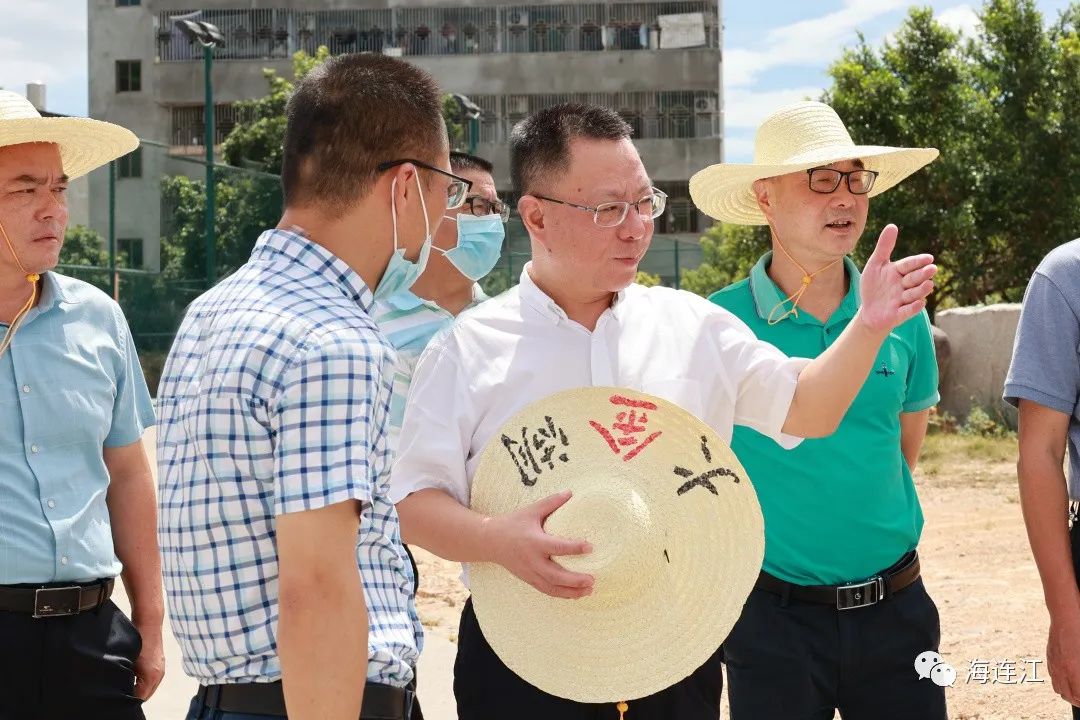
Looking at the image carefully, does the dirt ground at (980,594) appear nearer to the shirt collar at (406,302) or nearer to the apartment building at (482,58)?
the shirt collar at (406,302)

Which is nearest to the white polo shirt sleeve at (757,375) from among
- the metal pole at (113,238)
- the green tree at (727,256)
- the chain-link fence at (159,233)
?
the chain-link fence at (159,233)

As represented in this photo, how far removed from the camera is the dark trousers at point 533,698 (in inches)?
104

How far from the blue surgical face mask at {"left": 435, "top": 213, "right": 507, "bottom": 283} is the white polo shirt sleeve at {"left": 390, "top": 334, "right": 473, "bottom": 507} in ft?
5.32

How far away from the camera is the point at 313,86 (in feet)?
7.14

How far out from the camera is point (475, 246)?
4.49 metres

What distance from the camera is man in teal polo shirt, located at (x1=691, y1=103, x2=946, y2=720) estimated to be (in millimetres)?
3229

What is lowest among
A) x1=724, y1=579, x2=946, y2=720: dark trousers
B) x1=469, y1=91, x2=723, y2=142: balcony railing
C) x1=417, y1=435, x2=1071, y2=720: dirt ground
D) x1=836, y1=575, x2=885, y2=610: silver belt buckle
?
x1=417, y1=435, x2=1071, y2=720: dirt ground

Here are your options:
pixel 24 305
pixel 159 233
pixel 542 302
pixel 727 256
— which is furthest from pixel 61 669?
pixel 727 256

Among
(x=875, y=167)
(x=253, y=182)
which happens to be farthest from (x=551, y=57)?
(x=875, y=167)

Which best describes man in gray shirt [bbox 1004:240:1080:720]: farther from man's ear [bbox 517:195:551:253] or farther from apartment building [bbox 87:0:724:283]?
apartment building [bbox 87:0:724:283]

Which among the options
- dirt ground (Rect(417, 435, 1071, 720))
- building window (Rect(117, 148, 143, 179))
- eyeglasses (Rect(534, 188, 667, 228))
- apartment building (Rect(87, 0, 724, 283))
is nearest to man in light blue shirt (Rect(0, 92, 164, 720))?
eyeglasses (Rect(534, 188, 667, 228))

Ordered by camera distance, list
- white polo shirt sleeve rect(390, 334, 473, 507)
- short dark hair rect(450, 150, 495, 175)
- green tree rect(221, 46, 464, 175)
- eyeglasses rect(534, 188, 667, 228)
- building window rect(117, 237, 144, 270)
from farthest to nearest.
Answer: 1. green tree rect(221, 46, 464, 175)
2. building window rect(117, 237, 144, 270)
3. short dark hair rect(450, 150, 495, 175)
4. eyeglasses rect(534, 188, 667, 228)
5. white polo shirt sleeve rect(390, 334, 473, 507)

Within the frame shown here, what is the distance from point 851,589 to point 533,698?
3.24 ft

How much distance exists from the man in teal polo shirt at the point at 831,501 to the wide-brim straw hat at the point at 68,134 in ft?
6.02
